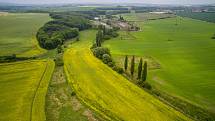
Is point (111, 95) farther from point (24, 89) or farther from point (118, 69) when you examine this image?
point (24, 89)

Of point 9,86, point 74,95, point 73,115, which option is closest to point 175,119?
point 73,115

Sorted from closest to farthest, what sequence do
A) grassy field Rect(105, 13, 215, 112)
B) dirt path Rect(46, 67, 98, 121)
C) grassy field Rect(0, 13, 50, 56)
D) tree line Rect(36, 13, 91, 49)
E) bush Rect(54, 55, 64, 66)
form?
dirt path Rect(46, 67, 98, 121) → grassy field Rect(105, 13, 215, 112) → bush Rect(54, 55, 64, 66) → grassy field Rect(0, 13, 50, 56) → tree line Rect(36, 13, 91, 49)

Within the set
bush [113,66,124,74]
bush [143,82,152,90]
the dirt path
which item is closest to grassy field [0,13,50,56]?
bush [113,66,124,74]

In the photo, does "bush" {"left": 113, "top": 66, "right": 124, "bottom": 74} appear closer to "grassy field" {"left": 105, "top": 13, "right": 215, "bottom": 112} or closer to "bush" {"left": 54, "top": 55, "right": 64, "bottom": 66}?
"grassy field" {"left": 105, "top": 13, "right": 215, "bottom": 112}

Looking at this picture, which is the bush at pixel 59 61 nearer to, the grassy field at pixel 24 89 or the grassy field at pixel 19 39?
→ the grassy field at pixel 24 89

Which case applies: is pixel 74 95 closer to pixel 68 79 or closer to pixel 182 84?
pixel 68 79

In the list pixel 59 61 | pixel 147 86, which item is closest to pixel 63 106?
pixel 147 86
